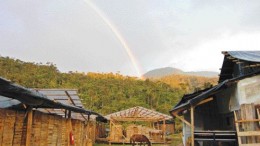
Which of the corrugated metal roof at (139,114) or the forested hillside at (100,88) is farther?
the forested hillside at (100,88)

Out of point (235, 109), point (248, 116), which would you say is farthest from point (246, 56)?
point (248, 116)

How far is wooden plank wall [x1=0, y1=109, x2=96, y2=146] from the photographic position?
6.15 m

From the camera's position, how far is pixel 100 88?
46094mm

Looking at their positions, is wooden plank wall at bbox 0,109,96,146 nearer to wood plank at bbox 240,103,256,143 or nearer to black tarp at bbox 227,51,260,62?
wood plank at bbox 240,103,256,143

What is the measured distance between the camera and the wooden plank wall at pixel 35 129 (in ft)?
20.2

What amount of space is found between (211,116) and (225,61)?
3.60m

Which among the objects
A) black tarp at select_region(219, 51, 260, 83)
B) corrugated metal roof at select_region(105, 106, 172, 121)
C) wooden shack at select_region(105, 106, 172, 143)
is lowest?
wooden shack at select_region(105, 106, 172, 143)

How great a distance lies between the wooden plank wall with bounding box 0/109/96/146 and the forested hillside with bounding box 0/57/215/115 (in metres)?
27.8

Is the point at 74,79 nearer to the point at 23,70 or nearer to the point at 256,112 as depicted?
the point at 23,70

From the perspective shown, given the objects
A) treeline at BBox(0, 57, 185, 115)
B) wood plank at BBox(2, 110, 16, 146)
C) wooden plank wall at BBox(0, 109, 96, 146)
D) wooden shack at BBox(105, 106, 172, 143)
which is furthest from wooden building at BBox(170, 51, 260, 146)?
treeline at BBox(0, 57, 185, 115)

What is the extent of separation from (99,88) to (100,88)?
0.57 feet

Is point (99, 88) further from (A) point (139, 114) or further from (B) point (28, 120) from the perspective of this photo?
(B) point (28, 120)

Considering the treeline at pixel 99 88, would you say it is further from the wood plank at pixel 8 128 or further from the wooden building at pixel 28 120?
the wood plank at pixel 8 128

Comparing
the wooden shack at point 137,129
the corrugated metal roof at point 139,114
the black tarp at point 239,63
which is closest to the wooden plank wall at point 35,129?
the black tarp at point 239,63
